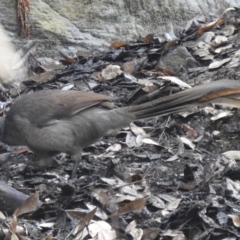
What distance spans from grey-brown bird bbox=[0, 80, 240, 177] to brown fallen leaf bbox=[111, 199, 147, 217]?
2.90 feet

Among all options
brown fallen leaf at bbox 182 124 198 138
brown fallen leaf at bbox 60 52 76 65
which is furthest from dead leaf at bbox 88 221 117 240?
brown fallen leaf at bbox 60 52 76 65

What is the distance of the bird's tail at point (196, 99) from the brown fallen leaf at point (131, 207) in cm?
86

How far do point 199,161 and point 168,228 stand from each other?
1.15m

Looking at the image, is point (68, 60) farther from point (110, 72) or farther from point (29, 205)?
point (29, 205)

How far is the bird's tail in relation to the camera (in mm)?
5551

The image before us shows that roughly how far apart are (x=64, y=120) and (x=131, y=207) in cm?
117

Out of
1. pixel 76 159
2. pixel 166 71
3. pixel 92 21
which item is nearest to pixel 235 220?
pixel 76 159

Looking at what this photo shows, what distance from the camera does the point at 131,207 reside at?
17.9 ft

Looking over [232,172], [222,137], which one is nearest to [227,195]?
[232,172]

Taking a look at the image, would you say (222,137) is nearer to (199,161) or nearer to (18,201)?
(199,161)

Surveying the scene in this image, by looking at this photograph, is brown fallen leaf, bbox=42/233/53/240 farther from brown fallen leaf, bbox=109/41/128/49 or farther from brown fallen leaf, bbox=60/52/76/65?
brown fallen leaf, bbox=109/41/128/49

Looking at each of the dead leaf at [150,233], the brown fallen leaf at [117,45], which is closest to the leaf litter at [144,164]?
the dead leaf at [150,233]

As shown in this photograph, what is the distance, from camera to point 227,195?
555cm

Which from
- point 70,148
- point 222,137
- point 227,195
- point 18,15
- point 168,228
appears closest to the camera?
point 168,228
